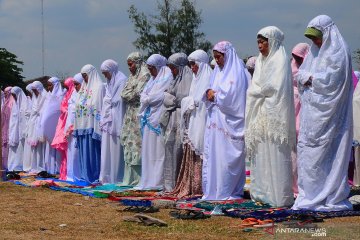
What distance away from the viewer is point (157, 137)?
11094 mm

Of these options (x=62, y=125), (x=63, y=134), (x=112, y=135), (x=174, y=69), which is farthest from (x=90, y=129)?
(x=174, y=69)

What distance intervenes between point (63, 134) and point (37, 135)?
6.37 feet

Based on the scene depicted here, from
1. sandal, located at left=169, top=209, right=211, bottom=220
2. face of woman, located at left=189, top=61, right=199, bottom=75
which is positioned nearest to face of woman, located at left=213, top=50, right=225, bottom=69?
face of woman, located at left=189, top=61, right=199, bottom=75

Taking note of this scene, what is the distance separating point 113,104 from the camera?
12227 millimetres

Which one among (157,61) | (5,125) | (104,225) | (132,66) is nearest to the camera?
(104,225)

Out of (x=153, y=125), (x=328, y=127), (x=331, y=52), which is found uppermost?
(x=331, y=52)

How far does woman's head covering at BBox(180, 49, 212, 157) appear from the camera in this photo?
969cm

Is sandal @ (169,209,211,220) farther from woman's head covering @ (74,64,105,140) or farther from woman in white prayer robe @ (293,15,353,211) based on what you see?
woman's head covering @ (74,64,105,140)

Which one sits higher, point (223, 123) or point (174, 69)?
point (174, 69)

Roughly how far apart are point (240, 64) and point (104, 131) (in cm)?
372

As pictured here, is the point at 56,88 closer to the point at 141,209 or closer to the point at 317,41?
the point at 141,209

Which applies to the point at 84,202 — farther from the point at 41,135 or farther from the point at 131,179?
the point at 41,135

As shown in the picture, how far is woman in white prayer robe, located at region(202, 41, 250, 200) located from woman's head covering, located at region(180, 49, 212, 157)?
342 mm

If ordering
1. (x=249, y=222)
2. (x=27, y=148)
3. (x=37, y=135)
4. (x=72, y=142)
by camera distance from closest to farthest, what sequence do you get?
(x=249, y=222), (x=72, y=142), (x=37, y=135), (x=27, y=148)
